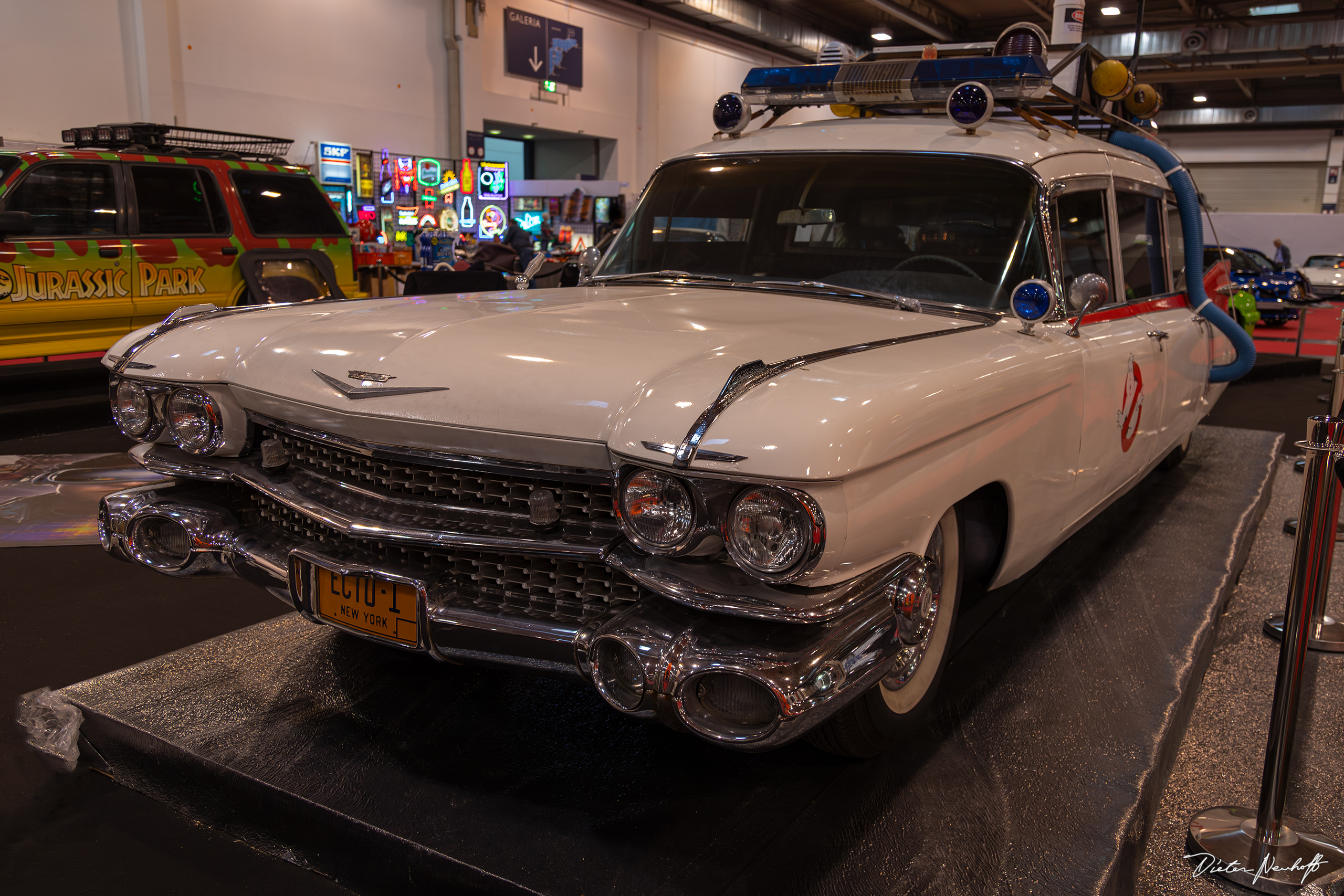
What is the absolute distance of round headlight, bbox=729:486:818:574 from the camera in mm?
1654

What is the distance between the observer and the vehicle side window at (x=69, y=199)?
271 inches

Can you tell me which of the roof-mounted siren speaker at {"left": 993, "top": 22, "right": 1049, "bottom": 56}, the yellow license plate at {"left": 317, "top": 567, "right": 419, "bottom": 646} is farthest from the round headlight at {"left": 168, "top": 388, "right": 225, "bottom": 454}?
the roof-mounted siren speaker at {"left": 993, "top": 22, "right": 1049, "bottom": 56}

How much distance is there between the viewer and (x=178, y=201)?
7.61 m

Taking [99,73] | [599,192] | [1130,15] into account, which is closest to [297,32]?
[99,73]

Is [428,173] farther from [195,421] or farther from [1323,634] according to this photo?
[1323,634]

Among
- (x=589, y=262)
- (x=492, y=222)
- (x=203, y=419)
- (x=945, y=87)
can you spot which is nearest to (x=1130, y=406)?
(x=945, y=87)

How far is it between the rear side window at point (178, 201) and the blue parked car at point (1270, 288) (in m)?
15.9

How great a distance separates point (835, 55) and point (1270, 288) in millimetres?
16902

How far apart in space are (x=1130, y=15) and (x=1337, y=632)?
21538 mm

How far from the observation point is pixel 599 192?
17.7 meters

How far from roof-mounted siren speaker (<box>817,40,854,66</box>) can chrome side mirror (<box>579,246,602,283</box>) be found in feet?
3.74

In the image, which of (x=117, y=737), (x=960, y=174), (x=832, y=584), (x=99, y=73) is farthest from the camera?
(x=99, y=73)

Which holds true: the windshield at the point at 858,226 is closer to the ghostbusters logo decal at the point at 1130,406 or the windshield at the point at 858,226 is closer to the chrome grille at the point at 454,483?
the ghostbusters logo decal at the point at 1130,406

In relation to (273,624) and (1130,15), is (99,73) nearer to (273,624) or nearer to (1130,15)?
(273,624)
